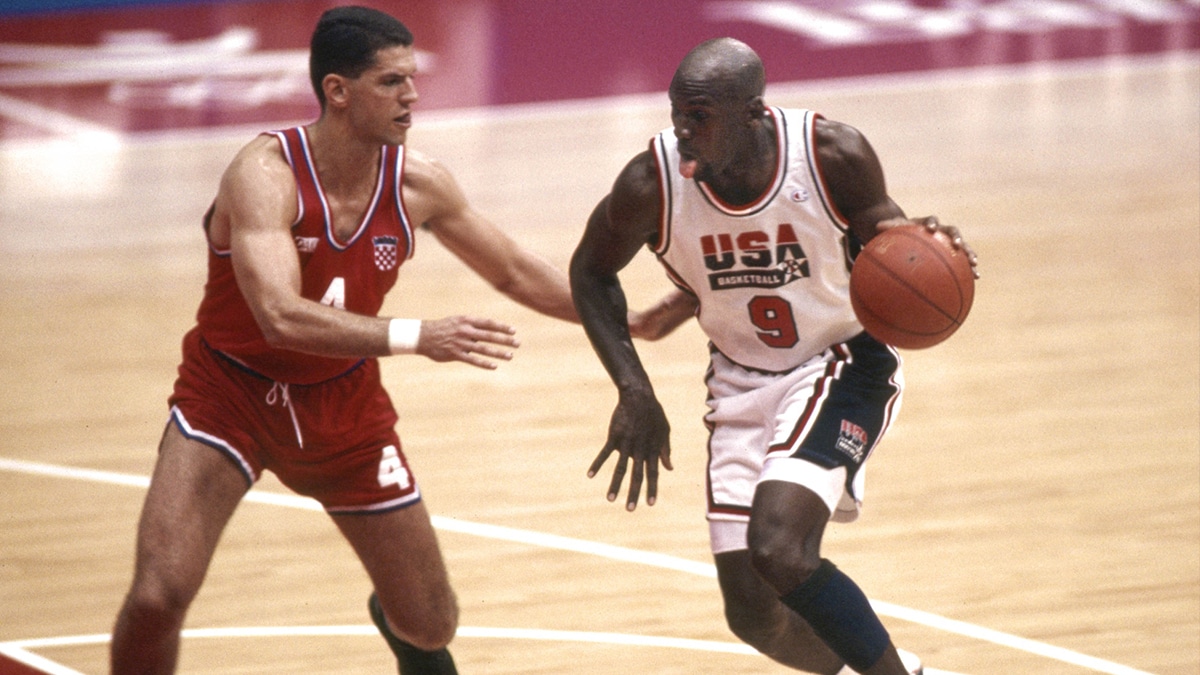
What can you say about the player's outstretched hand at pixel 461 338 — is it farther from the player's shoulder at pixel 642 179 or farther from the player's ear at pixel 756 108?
the player's ear at pixel 756 108

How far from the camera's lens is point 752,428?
4.60 metres

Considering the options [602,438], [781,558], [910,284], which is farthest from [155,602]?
[602,438]

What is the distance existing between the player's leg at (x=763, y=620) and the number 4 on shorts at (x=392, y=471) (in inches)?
35.2

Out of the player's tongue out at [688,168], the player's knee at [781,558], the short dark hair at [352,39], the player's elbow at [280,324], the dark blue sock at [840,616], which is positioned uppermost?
the short dark hair at [352,39]

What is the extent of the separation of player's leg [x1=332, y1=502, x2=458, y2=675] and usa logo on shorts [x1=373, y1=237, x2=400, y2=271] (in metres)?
0.68

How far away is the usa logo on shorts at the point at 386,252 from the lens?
14.9 feet

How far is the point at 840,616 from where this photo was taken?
414 centimetres

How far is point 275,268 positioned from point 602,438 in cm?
363

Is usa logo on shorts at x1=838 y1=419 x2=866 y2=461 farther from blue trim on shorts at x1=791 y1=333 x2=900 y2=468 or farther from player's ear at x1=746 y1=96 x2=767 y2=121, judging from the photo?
player's ear at x1=746 y1=96 x2=767 y2=121

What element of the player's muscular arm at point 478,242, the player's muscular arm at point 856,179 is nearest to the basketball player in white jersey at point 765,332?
the player's muscular arm at point 856,179

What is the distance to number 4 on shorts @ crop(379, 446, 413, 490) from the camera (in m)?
4.57

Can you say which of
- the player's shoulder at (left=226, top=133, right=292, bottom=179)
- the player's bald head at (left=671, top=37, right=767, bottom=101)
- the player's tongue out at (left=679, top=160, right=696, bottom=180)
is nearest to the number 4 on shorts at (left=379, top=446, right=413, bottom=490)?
the player's shoulder at (left=226, top=133, right=292, bottom=179)

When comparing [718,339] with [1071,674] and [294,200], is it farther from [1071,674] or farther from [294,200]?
[1071,674]

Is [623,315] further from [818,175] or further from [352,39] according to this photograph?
[352,39]
